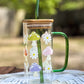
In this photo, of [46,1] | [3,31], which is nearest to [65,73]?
[46,1]

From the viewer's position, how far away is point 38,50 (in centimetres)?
71

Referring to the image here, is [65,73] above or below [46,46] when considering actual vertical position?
below

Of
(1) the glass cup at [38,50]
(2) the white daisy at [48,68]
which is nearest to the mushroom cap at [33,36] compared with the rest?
(1) the glass cup at [38,50]

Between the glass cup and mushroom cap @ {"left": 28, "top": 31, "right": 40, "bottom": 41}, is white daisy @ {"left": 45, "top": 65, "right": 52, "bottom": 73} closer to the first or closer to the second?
the glass cup

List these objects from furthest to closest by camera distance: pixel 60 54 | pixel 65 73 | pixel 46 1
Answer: pixel 46 1 < pixel 60 54 < pixel 65 73

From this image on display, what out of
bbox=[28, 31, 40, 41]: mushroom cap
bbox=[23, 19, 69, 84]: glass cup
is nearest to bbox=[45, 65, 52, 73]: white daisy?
bbox=[23, 19, 69, 84]: glass cup

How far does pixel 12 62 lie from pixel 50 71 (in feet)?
8.05

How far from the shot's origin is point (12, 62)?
123 inches

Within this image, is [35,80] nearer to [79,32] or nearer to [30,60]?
[30,60]

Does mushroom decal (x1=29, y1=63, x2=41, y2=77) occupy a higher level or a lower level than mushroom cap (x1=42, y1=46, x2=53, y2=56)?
lower

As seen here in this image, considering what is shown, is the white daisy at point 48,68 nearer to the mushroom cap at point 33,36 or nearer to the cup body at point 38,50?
the cup body at point 38,50

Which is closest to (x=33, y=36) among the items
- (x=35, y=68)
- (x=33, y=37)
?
(x=33, y=37)

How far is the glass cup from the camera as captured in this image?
2.29ft

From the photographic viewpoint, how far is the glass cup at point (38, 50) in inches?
27.5
